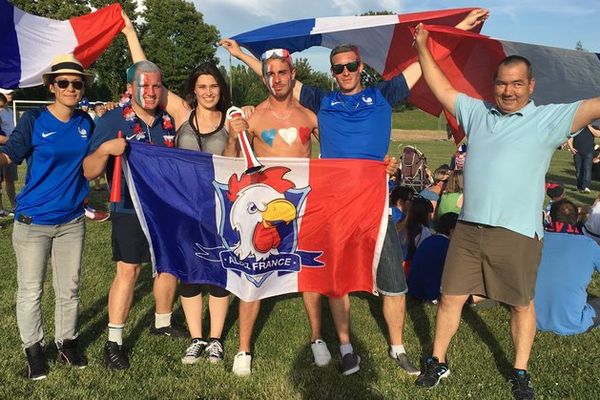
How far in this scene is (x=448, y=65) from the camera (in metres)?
4.80

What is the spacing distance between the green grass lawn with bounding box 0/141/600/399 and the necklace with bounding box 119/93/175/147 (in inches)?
74.2

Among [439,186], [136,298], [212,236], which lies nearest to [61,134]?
[212,236]

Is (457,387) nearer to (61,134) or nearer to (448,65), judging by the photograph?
(448,65)

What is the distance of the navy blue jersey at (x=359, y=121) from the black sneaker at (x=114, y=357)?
7.83ft

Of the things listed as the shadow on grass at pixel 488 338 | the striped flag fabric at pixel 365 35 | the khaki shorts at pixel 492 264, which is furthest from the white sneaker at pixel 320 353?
the striped flag fabric at pixel 365 35

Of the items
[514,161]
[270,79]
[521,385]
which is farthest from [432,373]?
[270,79]

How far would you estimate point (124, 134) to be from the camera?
3.97m

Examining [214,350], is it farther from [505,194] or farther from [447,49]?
[447,49]

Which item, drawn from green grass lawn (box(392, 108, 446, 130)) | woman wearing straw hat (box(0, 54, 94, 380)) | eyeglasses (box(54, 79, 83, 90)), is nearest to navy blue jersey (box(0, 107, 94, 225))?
woman wearing straw hat (box(0, 54, 94, 380))

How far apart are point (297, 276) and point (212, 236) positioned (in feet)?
2.55

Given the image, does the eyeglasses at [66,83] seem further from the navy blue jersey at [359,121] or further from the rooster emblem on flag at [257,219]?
the navy blue jersey at [359,121]

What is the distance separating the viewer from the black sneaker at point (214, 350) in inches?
167

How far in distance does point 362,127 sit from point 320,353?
197 cm

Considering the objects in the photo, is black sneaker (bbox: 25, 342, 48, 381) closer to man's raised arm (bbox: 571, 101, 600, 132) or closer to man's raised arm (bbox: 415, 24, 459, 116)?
man's raised arm (bbox: 415, 24, 459, 116)
